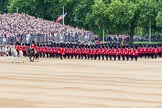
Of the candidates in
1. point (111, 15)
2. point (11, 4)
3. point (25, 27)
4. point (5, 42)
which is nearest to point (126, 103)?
point (5, 42)

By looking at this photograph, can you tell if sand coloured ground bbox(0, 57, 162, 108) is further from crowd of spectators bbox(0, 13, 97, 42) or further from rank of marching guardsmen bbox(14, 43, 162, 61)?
crowd of spectators bbox(0, 13, 97, 42)

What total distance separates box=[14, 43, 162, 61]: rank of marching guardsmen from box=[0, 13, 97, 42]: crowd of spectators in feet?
36.1

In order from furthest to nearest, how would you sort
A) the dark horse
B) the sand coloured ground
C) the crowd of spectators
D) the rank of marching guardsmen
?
the crowd of spectators
the rank of marching guardsmen
the dark horse
the sand coloured ground

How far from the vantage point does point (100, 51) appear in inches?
2154

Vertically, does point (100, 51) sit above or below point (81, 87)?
above

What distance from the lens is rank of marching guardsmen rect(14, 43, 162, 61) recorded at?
176 feet

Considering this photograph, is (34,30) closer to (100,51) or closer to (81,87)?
(100,51)

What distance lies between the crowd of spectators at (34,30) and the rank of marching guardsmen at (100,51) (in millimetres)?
11016

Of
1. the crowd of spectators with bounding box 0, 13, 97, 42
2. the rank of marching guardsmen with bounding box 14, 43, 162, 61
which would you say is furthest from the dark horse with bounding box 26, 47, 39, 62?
the crowd of spectators with bounding box 0, 13, 97, 42

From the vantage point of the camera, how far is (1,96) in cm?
2739

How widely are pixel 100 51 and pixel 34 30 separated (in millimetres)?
20889

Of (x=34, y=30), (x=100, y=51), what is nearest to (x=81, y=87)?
(x=100, y=51)

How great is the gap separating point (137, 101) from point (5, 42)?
4223cm

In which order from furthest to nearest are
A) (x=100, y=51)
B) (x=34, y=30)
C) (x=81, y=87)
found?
(x=34, y=30)
(x=100, y=51)
(x=81, y=87)
